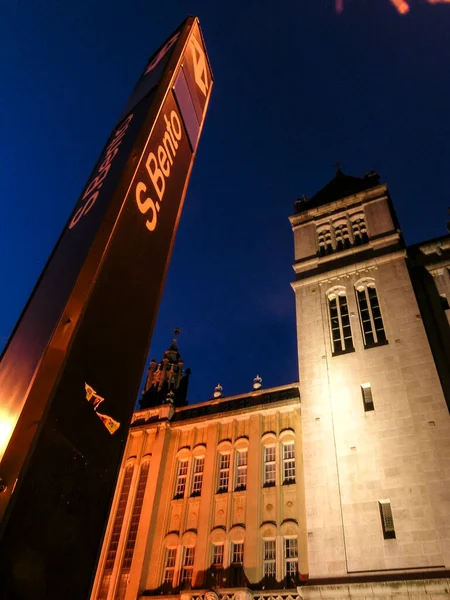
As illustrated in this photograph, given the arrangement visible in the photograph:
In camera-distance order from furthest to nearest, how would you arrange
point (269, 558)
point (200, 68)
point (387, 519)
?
point (269, 558) → point (387, 519) → point (200, 68)

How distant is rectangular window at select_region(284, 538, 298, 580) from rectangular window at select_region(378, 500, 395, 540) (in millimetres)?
4207

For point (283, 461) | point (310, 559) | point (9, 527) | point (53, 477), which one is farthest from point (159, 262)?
point (283, 461)

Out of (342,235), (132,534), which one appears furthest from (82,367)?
(342,235)

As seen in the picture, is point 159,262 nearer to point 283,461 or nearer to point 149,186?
point 149,186

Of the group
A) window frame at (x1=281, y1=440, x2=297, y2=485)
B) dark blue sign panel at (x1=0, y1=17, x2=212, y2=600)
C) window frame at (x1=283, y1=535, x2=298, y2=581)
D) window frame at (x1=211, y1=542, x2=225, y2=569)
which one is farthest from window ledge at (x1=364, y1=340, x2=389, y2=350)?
dark blue sign panel at (x1=0, y1=17, x2=212, y2=600)

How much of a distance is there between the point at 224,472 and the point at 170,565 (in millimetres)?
4964

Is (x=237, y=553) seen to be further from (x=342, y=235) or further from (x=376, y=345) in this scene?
(x=342, y=235)

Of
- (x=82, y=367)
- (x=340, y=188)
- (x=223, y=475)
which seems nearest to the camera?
(x=82, y=367)

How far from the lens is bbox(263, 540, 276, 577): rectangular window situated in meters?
19.8

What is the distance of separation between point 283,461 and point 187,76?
62.5 feet

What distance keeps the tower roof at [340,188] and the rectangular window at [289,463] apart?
18.1 metres

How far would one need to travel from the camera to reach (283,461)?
22.9 metres

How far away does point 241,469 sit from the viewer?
933 inches

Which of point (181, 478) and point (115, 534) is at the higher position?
point (181, 478)
